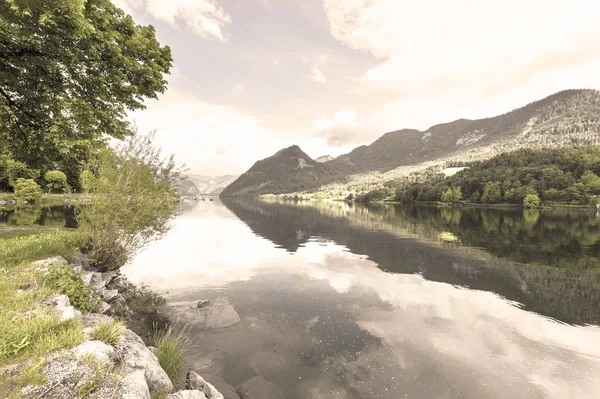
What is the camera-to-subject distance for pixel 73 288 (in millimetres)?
9953

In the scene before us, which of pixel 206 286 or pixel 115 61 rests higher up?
pixel 115 61

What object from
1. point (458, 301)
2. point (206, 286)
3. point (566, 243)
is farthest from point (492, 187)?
point (206, 286)

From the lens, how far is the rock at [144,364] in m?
6.97

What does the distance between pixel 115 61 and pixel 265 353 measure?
17247mm

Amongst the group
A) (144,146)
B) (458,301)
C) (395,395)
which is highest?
(144,146)

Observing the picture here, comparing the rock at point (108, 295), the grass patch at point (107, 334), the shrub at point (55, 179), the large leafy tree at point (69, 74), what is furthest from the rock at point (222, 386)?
the shrub at point (55, 179)

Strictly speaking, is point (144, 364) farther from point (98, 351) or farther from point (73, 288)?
point (73, 288)

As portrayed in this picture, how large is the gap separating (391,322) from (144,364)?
1408 centimetres

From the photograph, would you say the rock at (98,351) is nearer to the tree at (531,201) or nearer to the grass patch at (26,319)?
the grass patch at (26,319)

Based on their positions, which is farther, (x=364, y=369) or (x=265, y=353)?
(x=265, y=353)

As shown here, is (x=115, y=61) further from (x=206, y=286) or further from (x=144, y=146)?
(x=206, y=286)

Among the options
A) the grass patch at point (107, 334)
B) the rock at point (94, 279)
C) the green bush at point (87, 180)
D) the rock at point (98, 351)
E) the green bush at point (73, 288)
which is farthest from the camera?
the green bush at point (87, 180)

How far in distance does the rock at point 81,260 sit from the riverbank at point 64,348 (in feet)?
10.8

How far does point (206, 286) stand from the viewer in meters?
22.5
